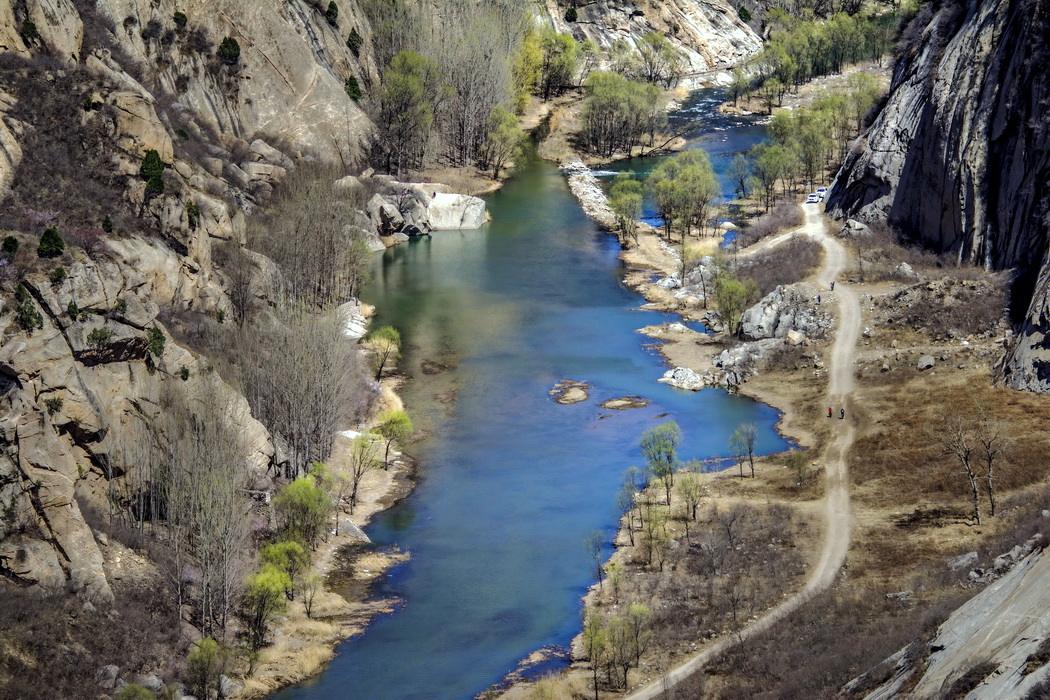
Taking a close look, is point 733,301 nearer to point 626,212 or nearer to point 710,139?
point 626,212

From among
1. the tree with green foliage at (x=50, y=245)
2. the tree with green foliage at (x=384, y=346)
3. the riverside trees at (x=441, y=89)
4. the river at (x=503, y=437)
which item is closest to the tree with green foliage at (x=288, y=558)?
the river at (x=503, y=437)

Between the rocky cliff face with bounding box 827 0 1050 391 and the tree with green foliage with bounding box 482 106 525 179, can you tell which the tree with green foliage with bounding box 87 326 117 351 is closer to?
the rocky cliff face with bounding box 827 0 1050 391

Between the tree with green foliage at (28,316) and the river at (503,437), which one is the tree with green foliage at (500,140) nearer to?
→ the river at (503,437)

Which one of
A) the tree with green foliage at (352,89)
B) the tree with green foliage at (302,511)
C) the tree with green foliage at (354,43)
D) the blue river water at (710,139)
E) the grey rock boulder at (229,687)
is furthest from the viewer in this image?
the tree with green foliage at (354,43)

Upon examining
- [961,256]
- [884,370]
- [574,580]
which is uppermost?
[961,256]

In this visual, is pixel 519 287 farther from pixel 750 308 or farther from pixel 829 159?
pixel 829 159

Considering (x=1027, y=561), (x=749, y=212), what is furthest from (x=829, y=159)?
(x=1027, y=561)

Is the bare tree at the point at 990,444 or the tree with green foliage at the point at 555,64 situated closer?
the bare tree at the point at 990,444
